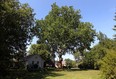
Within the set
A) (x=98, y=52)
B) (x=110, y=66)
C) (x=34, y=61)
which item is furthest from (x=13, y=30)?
(x=98, y=52)

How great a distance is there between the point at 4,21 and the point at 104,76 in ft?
51.9

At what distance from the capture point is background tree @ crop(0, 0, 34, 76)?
94.1 ft

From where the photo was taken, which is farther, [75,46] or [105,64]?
[75,46]

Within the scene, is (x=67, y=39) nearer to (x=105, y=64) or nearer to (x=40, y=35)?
(x=40, y=35)

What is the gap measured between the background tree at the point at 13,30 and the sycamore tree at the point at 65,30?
1102 cm

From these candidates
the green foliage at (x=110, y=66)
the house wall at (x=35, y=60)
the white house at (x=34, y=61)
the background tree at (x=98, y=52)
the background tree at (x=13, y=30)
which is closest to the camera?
the green foliage at (x=110, y=66)

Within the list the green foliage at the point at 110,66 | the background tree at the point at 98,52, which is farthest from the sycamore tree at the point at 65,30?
the green foliage at the point at 110,66

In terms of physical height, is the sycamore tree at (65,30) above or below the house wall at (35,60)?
above

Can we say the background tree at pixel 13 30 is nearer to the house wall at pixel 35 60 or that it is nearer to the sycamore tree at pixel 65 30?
the house wall at pixel 35 60

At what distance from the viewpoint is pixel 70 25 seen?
192ft

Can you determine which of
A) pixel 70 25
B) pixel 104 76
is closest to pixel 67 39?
pixel 70 25

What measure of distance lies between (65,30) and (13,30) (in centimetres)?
2450

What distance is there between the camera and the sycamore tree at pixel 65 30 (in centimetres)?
5765

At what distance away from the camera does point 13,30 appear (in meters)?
34.5
